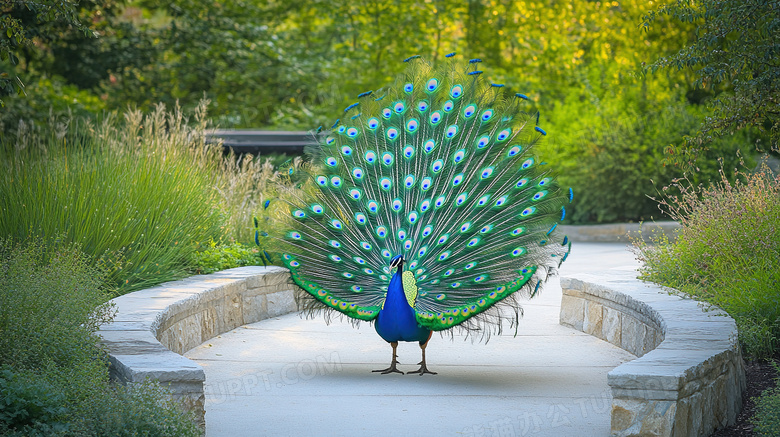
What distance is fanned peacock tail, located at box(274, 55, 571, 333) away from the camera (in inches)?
247

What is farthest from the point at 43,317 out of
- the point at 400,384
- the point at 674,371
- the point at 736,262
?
the point at 736,262

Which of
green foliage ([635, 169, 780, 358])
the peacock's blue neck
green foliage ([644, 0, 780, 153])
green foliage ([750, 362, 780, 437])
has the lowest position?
green foliage ([750, 362, 780, 437])

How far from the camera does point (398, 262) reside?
238 inches

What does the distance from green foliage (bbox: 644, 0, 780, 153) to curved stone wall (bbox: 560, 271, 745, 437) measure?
1387 mm

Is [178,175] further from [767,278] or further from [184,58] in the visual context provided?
[184,58]

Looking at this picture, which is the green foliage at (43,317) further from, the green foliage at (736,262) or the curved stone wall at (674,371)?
the green foliage at (736,262)

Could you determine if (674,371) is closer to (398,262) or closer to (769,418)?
(769,418)

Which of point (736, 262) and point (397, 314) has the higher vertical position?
point (736, 262)

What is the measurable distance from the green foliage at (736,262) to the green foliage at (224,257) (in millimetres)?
3987

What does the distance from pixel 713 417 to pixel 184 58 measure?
57.2ft

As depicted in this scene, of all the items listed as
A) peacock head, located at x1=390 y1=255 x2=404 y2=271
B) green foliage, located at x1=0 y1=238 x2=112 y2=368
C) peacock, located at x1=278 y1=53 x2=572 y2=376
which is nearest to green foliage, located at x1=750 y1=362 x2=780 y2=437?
peacock, located at x1=278 y1=53 x2=572 y2=376

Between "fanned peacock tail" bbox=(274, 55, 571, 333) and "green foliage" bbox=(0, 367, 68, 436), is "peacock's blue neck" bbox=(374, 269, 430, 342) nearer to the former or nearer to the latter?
"fanned peacock tail" bbox=(274, 55, 571, 333)

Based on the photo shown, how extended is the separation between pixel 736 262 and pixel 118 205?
222 inches

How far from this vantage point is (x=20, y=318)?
5.02 m
